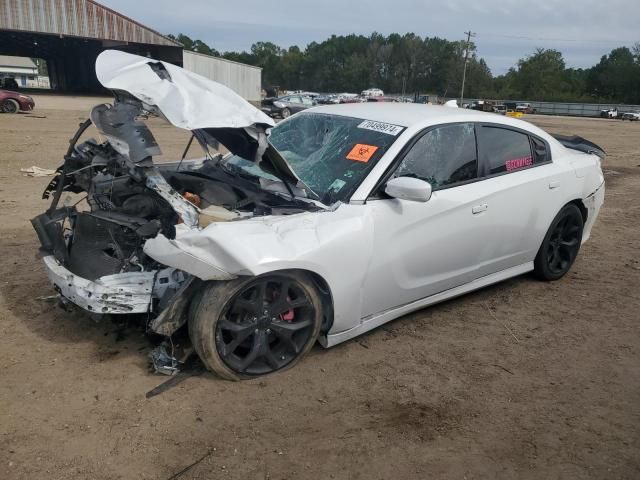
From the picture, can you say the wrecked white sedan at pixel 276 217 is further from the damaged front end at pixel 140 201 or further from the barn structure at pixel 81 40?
the barn structure at pixel 81 40

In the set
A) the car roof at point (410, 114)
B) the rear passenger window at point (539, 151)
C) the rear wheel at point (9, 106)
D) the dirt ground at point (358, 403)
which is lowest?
the dirt ground at point (358, 403)

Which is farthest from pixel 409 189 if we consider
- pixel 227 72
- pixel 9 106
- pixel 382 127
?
pixel 227 72

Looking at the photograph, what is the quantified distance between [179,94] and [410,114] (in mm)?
1732

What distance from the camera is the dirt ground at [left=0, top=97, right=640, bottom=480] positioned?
2537mm

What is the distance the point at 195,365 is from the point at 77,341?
2.94 ft

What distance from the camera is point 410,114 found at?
3.98 m

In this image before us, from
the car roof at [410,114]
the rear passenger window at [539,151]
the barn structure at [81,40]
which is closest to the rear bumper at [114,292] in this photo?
the car roof at [410,114]

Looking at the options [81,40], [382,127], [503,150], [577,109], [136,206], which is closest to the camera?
[136,206]

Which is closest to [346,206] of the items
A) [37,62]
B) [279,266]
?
[279,266]

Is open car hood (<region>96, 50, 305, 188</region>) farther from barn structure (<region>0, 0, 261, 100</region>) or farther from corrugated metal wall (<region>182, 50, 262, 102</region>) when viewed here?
corrugated metal wall (<region>182, 50, 262, 102</region>)

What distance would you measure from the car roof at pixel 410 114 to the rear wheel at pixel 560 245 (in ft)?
3.01

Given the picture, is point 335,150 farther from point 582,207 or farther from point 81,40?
point 81,40

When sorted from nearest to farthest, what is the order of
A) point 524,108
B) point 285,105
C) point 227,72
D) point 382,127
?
1. point 382,127
2. point 285,105
3. point 227,72
4. point 524,108

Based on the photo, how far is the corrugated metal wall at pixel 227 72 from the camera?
39094mm
